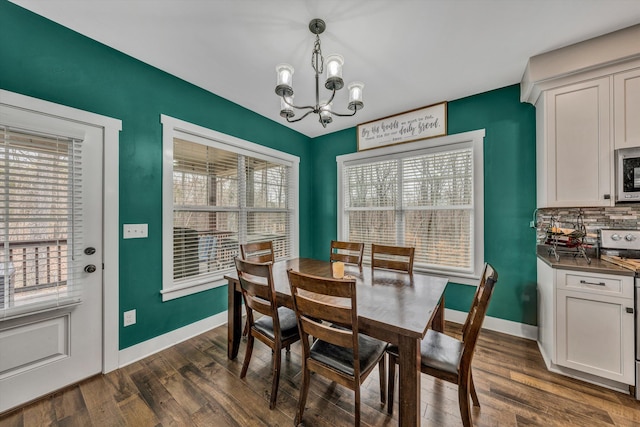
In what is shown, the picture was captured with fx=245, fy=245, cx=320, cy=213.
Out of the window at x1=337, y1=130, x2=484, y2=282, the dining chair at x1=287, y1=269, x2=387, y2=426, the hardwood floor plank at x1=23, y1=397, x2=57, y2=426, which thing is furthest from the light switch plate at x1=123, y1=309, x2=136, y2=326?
the window at x1=337, y1=130, x2=484, y2=282

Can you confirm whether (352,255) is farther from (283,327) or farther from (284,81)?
(284,81)

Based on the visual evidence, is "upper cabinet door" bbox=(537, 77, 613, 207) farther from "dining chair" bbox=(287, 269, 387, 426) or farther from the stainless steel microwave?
"dining chair" bbox=(287, 269, 387, 426)

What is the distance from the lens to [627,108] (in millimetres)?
1921

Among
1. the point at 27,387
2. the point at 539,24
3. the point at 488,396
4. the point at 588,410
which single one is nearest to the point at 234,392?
the point at 27,387

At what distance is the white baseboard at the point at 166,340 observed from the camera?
84.7 inches

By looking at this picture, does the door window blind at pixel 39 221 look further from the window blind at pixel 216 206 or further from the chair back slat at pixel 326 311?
the chair back slat at pixel 326 311

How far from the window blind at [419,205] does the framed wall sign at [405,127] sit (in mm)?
249

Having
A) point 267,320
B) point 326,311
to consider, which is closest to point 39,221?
point 267,320

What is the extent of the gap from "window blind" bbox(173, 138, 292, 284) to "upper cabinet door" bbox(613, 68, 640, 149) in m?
3.49

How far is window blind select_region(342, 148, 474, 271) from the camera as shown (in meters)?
2.96

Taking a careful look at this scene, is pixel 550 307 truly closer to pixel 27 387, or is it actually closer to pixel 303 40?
pixel 303 40

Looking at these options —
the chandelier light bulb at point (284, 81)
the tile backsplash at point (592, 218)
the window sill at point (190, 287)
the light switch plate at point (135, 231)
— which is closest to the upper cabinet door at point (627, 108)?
the tile backsplash at point (592, 218)

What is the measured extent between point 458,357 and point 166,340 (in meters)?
2.55

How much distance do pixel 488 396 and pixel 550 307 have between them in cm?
94
